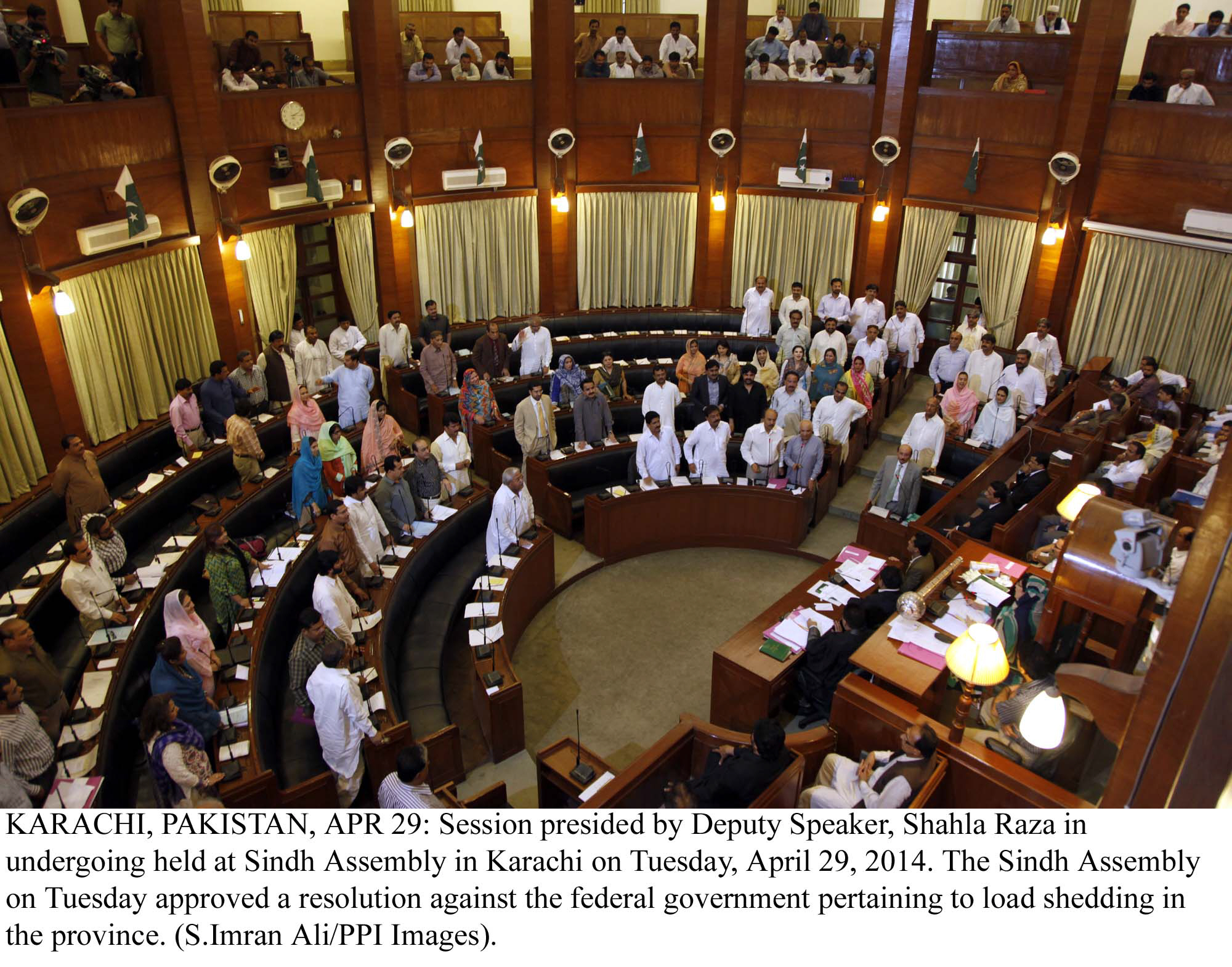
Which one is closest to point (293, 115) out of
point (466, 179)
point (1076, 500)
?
point (466, 179)

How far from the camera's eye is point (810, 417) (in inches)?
428

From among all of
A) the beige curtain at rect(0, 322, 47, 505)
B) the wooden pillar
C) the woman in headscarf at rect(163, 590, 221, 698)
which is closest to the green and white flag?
the wooden pillar

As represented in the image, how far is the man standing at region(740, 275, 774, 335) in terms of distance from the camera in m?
13.4

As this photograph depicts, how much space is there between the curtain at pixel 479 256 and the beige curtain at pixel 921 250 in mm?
5667

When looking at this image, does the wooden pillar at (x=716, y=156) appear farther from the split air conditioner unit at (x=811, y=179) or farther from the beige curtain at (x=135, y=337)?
the beige curtain at (x=135, y=337)

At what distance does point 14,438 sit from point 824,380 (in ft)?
29.0

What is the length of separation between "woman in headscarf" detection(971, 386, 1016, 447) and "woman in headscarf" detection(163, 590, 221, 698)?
332 inches

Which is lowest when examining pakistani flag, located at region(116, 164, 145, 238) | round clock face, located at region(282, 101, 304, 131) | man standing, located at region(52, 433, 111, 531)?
man standing, located at region(52, 433, 111, 531)

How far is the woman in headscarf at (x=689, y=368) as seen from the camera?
38.5ft

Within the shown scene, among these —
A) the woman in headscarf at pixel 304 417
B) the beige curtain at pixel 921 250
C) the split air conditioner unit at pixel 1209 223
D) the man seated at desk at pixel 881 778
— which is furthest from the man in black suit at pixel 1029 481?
the woman in headscarf at pixel 304 417

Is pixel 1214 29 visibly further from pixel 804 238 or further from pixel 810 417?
pixel 810 417

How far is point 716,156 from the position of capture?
14023mm

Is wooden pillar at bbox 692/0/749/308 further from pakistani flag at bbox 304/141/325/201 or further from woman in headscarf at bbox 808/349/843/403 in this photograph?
pakistani flag at bbox 304/141/325/201

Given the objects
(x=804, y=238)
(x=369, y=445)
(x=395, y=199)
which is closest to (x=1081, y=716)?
(x=369, y=445)
